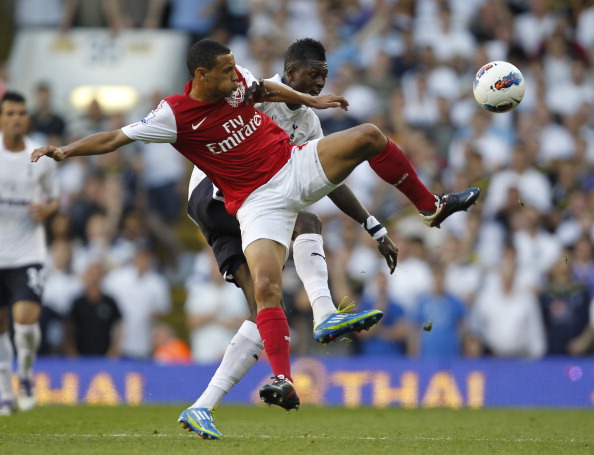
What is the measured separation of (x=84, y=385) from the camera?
1391cm

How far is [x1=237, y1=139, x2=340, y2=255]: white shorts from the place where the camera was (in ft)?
26.2

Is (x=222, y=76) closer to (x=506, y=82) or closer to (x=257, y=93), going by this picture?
(x=257, y=93)

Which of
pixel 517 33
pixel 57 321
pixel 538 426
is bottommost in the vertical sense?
pixel 538 426

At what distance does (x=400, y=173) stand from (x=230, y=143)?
118 centimetres

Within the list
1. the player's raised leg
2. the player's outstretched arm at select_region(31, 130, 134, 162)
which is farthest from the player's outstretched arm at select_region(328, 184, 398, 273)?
the player's outstretched arm at select_region(31, 130, 134, 162)

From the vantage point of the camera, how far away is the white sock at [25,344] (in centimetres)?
1123

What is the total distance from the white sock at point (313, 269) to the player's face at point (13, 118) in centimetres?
365

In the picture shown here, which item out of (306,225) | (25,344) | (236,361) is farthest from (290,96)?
(25,344)

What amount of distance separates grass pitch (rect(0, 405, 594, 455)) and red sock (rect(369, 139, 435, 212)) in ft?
5.46

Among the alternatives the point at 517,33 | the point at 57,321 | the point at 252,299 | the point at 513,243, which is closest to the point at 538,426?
the point at 252,299

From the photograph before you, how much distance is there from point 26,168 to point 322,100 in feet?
14.2

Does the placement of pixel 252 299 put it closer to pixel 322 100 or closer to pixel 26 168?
pixel 322 100

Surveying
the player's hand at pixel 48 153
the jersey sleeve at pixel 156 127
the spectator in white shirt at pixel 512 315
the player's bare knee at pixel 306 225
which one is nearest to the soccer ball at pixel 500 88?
the player's bare knee at pixel 306 225

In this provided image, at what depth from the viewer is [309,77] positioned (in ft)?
28.5
